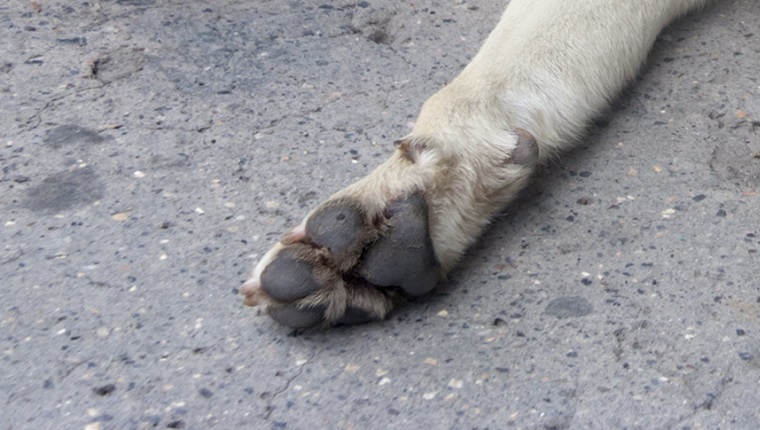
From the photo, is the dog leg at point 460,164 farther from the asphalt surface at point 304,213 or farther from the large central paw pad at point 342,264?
the asphalt surface at point 304,213

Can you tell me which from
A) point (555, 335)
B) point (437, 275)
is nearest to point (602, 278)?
point (555, 335)

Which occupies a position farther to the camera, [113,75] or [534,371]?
[113,75]

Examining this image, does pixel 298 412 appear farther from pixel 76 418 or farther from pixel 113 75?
pixel 113 75

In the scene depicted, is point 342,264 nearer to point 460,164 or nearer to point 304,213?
point 460,164

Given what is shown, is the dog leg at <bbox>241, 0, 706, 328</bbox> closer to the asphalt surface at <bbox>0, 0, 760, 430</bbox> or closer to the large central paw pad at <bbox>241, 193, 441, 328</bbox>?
the large central paw pad at <bbox>241, 193, 441, 328</bbox>

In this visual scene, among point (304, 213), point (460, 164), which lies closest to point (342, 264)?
point (460, 164)

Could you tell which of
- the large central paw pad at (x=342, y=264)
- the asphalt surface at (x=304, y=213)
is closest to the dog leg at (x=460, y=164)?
the large central paw pad at (x=342, y=264)

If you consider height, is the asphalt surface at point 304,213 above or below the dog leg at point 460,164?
below
